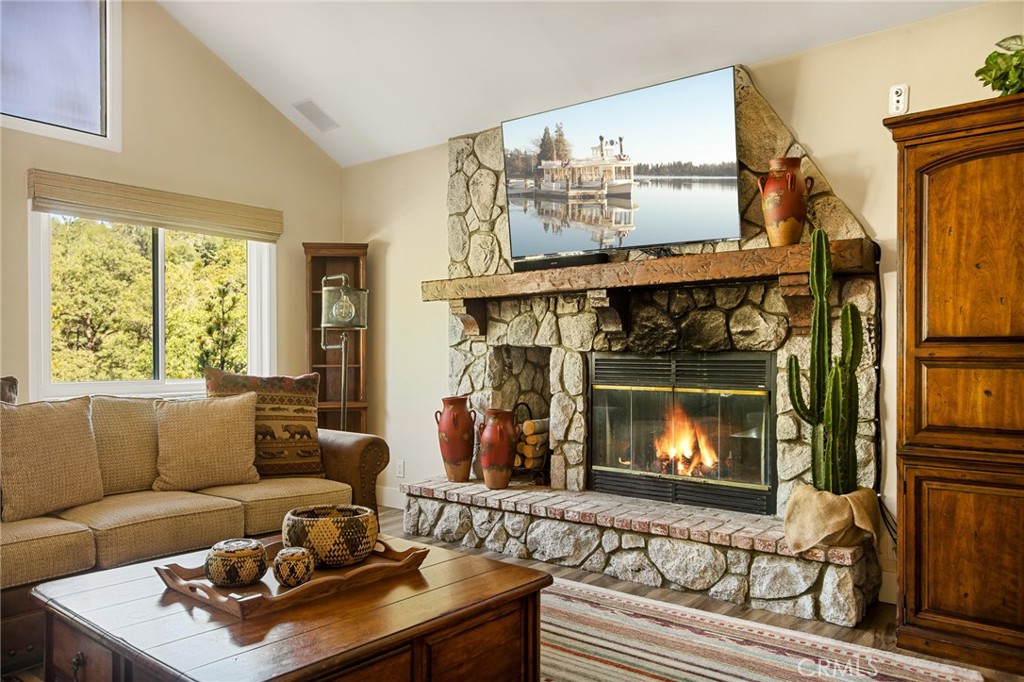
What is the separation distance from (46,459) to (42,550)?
41cm

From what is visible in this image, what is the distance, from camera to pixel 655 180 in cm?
371

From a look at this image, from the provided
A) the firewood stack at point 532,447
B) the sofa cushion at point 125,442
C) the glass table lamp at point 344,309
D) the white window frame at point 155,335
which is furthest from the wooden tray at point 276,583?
the glass table lamp at point 344,309

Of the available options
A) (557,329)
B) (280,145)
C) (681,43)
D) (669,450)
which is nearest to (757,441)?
(669,450)

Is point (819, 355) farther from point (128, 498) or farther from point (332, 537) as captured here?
point (128, 498)

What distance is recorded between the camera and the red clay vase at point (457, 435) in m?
4.29

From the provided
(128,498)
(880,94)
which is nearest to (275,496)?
(128,498)

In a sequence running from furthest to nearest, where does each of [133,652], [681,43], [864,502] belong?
[681,43] < [864,502] < [133,652]

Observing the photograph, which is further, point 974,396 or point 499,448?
point 499,448

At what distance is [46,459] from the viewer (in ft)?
8.92

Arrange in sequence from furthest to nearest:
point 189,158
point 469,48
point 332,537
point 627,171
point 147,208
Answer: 1. point 189,158
2. point 147,208
3. point 469,48
4. point 627,171
5. point 332,537

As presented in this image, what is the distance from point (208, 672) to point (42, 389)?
3.30 meters

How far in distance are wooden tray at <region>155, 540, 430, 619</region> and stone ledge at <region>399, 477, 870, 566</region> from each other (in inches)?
61.3

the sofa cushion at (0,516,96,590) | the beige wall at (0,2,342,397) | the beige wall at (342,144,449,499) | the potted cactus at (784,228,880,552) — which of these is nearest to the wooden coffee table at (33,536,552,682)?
the sofa cushion at (0,516,96,590)

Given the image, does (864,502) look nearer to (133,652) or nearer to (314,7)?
(133,652)
